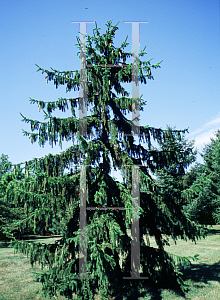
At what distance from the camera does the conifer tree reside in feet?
22.0

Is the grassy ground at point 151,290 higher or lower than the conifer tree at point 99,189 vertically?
lower

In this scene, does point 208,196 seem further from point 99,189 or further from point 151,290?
point 99,189

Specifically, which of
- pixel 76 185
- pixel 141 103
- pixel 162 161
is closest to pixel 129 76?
pixel 141 103

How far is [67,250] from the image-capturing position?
24.3 feet

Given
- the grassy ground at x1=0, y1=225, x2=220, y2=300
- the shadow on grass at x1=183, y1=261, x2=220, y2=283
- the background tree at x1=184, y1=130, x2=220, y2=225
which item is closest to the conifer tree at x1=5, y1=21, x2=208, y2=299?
the grassy ground at x1=0, y1=225, x2=220, y2=300

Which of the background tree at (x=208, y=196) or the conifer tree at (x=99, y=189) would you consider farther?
the background tree at (x=208, y=196)

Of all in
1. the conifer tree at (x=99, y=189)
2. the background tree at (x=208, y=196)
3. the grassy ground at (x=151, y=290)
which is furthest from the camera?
the background tree at (x=208, y=196)

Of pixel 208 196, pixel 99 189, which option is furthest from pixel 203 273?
pixel 208 196

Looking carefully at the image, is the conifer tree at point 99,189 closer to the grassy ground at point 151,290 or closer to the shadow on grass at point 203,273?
the grassy ground at point 151,290

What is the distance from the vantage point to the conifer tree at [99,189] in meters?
6.70

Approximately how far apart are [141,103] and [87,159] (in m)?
3.24

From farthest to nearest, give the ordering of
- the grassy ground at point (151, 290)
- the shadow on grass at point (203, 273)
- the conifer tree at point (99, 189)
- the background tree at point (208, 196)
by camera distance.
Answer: the background tree at point (208, 196) < the shadow on grass at point (203, 273) < the grassy ground at point (151, 290) < the conifer tree at point (99, 189)

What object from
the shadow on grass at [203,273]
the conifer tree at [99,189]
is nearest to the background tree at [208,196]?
the shadow on grass at [203,273]

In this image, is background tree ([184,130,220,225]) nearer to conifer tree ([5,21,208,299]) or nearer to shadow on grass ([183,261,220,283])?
shadow on grass ([183,261,220,283])
